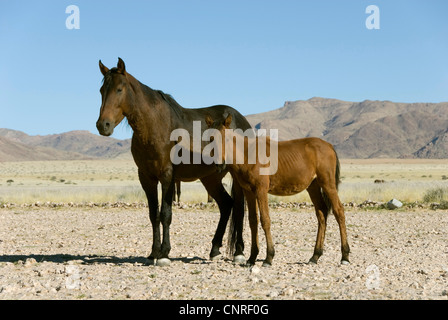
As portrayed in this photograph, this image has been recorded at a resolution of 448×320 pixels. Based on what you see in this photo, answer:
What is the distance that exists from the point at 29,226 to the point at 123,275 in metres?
8.83

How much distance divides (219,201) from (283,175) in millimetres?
1835

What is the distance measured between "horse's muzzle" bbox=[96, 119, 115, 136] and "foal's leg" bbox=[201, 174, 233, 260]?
242 cm

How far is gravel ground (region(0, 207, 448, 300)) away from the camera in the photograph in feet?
24.5

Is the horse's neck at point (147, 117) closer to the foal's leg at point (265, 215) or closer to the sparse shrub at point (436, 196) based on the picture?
the foal's leg at point (265, 215)

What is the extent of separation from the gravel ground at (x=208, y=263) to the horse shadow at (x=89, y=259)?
0.06 ft

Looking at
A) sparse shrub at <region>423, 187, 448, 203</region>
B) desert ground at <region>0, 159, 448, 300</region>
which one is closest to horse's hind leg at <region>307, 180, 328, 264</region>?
desert ground at <region>0, 159, 448, 300</region>

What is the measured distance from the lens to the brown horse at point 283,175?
9.09 m

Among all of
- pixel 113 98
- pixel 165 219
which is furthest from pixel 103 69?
pixel 165 219

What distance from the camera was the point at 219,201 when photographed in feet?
35.1

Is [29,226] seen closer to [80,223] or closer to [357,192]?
[80,223]

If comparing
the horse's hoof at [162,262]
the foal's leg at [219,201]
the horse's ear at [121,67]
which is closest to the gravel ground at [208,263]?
the horse's hoof at [162,262]

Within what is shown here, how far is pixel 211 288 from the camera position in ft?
25.3

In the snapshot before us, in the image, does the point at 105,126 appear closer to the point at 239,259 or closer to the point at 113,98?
the point at 113,98
